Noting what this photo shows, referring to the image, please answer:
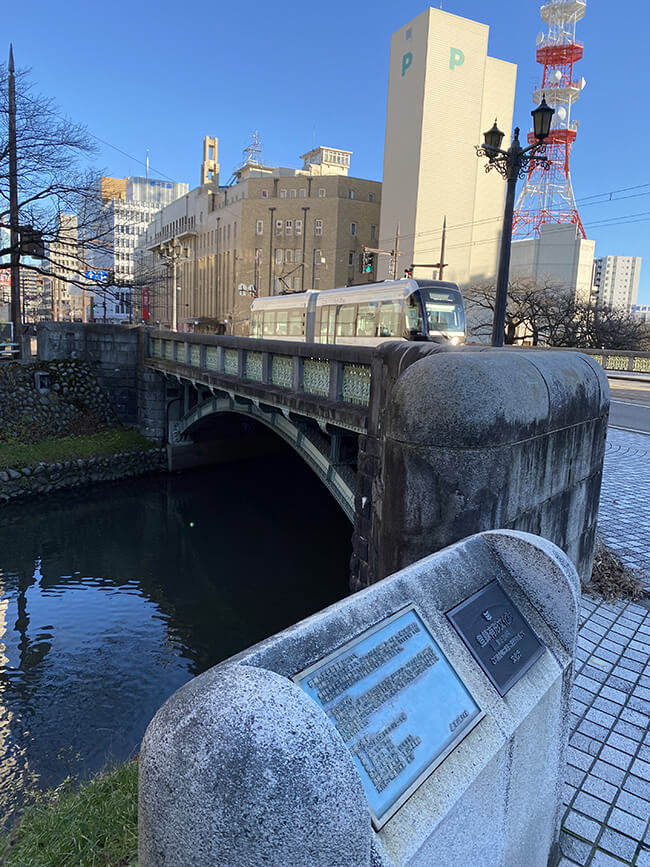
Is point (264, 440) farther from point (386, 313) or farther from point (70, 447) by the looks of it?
point (386, 313)

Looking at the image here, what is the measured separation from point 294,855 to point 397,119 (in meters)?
57.2

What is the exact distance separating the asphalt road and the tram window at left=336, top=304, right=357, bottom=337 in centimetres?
779

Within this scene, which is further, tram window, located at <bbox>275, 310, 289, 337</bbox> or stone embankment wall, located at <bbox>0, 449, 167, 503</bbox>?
tram window, located at <bbox>275, 310, 289, 337</bbox>

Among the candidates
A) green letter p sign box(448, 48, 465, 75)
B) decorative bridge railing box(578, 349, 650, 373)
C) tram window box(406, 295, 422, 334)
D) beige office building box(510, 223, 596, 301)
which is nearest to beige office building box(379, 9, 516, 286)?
green letter p sign box(448, 48, 465, 75)

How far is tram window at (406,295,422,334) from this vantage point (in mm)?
15672

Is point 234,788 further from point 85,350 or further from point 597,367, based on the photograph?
point 85,350

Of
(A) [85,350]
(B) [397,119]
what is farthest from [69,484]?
(B) [397,119]

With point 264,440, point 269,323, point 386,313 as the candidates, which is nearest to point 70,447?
point 264,440

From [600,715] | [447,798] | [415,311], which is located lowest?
[600,715]

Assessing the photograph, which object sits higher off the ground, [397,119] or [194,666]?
[397,119]

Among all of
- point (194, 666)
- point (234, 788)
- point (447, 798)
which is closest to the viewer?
point (234, 788)

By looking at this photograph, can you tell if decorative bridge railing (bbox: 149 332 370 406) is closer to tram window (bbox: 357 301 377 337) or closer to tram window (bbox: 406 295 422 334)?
tram window (bbox: 357 301 377 337)

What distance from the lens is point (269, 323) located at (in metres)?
22.0

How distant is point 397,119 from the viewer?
50875 mm
